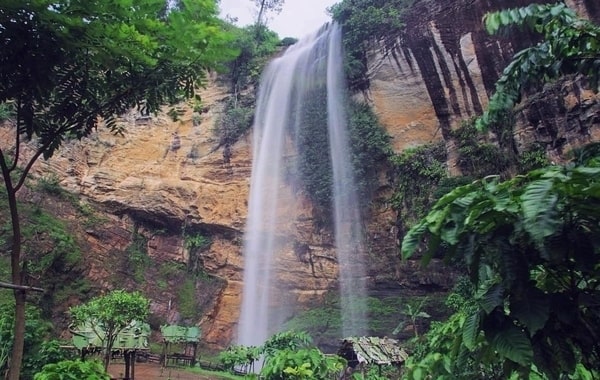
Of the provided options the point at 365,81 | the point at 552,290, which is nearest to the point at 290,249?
the point at 365,81

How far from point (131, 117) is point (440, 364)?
57.5 feet

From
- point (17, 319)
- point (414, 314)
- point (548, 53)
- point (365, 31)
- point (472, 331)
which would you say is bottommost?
point (472, 331)

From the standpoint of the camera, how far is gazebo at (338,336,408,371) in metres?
10.1

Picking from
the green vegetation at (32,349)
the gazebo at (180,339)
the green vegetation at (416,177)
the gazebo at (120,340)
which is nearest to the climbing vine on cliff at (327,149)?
the green vegetation at (416,177)

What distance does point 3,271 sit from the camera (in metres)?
13.9

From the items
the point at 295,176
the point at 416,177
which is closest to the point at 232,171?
the point at 295,176

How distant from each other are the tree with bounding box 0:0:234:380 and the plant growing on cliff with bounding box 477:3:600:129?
2321 millimetres

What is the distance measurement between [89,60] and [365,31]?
586 inches

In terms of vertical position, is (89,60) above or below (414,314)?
above

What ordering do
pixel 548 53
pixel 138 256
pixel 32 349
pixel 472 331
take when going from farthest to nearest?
pixel 138 256 → pixel 32 349 → pixel 548 53 → pixel 472 331

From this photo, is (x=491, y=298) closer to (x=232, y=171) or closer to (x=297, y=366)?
(x=297, y=366)

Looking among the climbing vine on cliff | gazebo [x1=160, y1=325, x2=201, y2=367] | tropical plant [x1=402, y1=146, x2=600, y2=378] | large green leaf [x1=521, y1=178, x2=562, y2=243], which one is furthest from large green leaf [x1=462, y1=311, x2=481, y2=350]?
the climbing vine on cliff

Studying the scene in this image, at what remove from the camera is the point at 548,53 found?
306 cm

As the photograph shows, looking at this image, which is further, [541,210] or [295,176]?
[295,176]
